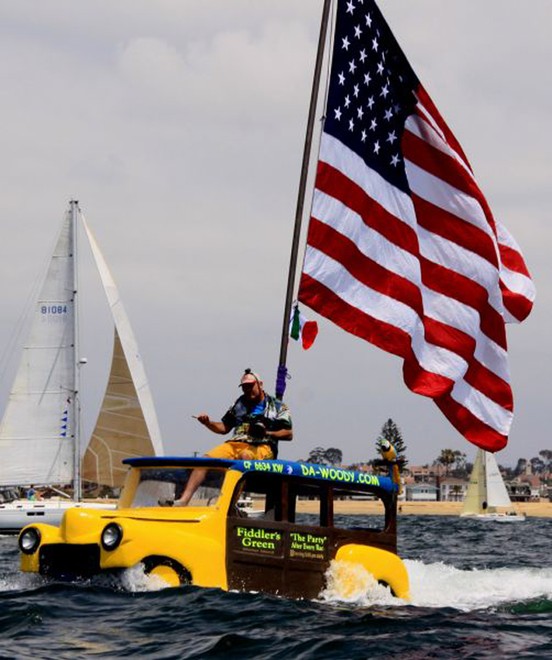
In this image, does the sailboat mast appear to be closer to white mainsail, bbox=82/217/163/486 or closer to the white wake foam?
white mainsail, bbox=82/217/163/486

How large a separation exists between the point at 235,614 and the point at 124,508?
2.87 metres

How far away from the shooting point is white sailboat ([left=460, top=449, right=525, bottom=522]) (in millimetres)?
93250

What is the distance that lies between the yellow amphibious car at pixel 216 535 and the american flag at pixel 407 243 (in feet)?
7.17

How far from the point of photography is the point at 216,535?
12.5 m

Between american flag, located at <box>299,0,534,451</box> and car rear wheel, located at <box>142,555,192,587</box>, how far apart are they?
4308 mm

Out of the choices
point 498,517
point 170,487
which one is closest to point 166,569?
point 170,487

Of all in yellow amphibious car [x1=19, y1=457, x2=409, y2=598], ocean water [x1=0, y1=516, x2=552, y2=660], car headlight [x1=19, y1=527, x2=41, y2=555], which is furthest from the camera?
car headlight [x1=19, y1=527, x2=41, y2=555]

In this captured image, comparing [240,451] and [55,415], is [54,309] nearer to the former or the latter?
[55,415]

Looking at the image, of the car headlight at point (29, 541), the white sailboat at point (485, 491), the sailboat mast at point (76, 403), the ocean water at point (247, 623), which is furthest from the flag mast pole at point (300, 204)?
the white sailboat at point (485, 491)

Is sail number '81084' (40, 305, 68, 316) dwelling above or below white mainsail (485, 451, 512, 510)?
above

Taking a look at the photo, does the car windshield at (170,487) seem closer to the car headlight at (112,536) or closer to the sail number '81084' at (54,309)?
the car headlight at (112,536)

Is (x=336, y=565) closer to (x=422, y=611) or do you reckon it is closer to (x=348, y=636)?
(x=422, y=611)

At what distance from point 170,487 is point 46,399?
41201mm

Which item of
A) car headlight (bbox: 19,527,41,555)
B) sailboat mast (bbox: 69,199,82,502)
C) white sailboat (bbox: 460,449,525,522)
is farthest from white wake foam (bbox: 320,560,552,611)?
white sailboat (bbox: 460,449,525,522)
